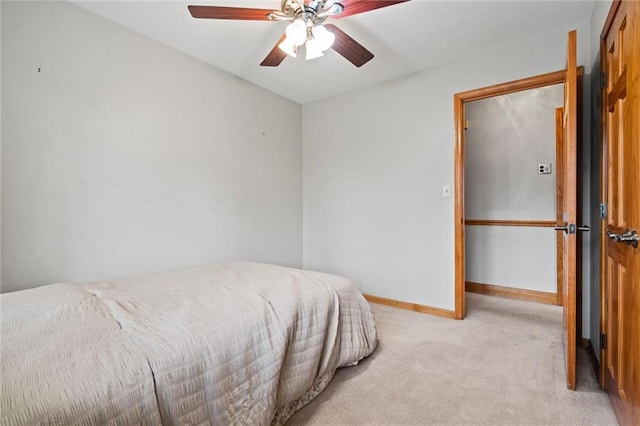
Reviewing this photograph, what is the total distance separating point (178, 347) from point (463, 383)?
1.55 meters

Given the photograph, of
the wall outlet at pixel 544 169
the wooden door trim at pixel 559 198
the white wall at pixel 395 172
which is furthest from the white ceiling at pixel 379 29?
the wall outlet at pixel 544 169

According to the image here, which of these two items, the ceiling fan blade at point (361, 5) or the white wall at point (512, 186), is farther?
the white wall at point (512, 186)

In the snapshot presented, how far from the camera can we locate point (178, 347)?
105 centimetres

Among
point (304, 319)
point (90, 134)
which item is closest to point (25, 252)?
point (90, 134)

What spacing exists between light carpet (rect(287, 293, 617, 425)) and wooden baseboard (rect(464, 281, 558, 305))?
807 mm

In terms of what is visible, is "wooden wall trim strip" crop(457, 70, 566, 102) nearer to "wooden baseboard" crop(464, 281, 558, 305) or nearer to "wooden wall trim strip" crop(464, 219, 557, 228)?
"wooden wall trim strip" crop(464, 219, 557, 228)

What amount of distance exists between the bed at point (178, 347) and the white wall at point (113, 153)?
41cm

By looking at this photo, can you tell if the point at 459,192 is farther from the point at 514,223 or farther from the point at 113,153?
the point at 113,153

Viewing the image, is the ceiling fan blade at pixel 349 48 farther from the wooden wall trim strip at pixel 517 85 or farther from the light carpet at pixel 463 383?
the light carpet at pixel 463 383

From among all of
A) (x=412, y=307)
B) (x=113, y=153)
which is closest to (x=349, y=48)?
(x=113, y=153)

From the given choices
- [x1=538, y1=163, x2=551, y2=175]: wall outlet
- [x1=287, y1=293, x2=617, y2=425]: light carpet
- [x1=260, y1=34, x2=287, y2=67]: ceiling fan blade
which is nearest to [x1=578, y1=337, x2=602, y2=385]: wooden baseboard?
[x1=287, y1=293, x2=617, y2=425]: light carpet

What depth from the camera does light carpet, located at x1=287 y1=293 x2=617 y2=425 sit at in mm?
1461

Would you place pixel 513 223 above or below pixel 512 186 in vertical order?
below

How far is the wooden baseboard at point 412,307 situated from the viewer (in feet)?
9.21
